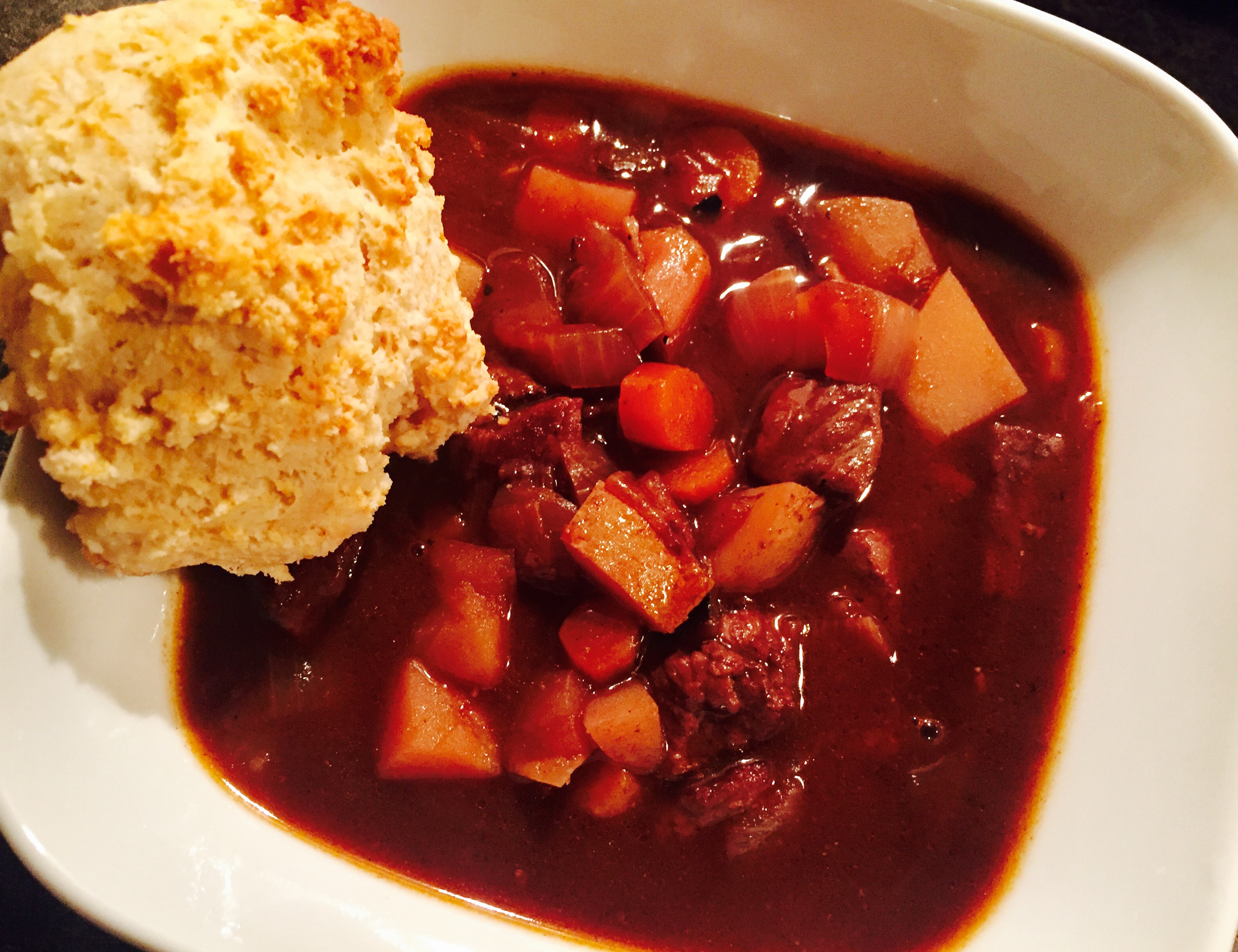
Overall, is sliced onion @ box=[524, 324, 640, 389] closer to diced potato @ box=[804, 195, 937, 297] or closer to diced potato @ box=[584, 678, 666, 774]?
diced potato @ box=[804, 195, 937, 297]

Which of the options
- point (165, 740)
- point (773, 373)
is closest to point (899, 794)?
point (773, 373)

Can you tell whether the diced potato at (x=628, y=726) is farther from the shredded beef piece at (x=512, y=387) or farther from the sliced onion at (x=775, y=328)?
the sliced onion at (x=775, y=328)

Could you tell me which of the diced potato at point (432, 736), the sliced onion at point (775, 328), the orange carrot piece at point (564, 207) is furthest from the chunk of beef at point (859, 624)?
the orange carrot piece at point (564, 207)

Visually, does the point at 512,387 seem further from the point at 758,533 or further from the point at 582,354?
the point at 758,533

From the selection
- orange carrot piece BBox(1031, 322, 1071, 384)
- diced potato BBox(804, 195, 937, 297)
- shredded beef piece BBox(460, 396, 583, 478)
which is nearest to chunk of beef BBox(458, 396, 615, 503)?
shredded beef piece BBox(460, 396, 583, 478)

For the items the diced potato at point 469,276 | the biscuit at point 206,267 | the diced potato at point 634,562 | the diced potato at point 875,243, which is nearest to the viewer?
the biscuit at point 206,267

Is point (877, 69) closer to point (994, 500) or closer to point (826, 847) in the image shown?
point (994, 500)
